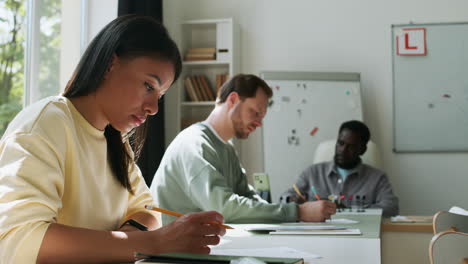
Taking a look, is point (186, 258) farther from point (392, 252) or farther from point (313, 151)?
point (313, 151)

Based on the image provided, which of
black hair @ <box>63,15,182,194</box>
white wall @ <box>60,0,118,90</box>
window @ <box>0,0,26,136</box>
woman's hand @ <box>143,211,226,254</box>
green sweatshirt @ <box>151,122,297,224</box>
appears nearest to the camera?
woman's hand @ <box>143,211,226,254</box>

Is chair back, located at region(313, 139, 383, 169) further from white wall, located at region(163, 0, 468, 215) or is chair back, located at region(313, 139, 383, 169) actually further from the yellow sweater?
the yellow sweater

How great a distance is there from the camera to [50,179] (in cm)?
100

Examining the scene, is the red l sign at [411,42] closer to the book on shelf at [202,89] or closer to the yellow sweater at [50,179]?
the book on shelf at [202,89]

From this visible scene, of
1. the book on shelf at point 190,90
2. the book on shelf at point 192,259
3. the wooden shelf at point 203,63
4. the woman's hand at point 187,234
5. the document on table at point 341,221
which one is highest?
the wooden shelf at point 203,63

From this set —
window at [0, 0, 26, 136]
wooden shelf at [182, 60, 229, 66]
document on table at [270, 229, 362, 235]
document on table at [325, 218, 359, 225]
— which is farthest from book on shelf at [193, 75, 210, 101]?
document on table at [270, 229, 362, 235]

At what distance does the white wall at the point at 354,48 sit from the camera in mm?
4715

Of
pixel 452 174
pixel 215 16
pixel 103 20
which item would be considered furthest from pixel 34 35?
pixel 452 174

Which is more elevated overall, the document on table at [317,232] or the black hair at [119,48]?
the black hair at [119,48]

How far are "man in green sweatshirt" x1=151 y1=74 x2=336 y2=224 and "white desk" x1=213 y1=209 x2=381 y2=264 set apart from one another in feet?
0.97

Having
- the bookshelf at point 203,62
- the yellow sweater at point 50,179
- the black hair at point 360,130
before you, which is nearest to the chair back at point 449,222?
the yellow sweater at point 50,179

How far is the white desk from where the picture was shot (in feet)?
4.82

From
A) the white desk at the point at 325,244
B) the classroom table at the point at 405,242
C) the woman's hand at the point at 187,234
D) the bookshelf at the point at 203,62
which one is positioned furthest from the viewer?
the bookshelf at the point at 203,62

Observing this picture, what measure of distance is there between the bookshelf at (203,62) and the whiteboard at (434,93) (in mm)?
1393
